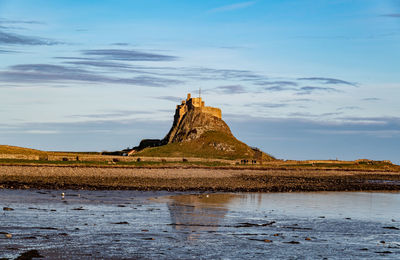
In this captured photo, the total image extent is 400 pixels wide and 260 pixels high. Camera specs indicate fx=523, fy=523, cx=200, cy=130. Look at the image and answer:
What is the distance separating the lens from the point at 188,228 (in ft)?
70.1

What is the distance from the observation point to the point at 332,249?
17.9 m

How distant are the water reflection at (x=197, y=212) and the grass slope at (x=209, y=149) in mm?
92552

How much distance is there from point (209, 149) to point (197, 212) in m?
112

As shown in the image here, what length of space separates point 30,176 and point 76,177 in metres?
4.35

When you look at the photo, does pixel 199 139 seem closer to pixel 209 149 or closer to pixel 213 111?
pixel 209 149

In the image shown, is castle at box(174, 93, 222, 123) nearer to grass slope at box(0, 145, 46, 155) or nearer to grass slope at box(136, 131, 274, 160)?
grass slope at box(136, 131, 274, 160)

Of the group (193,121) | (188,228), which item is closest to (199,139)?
(193,121)

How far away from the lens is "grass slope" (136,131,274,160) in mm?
131750

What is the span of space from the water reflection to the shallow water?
45 millimetres

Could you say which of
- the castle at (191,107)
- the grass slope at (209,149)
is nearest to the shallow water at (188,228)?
the grass slope at (209,149)

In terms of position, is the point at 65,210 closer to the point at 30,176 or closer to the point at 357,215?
the point at 357,215

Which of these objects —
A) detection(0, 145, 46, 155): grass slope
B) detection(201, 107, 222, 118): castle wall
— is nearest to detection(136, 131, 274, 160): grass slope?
detection(201, 107, 222, 118): castle wall

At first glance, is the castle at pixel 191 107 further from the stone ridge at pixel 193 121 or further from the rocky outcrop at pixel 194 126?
the rocky outcrop at pixel 194 126

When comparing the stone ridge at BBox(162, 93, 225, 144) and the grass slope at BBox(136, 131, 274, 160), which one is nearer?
the grass slope at BBox(136, 131, 274, 160)
